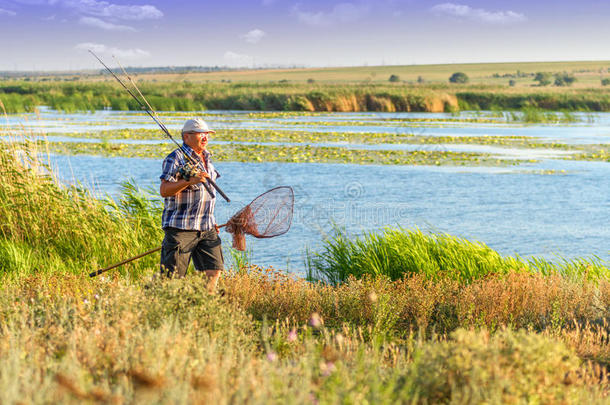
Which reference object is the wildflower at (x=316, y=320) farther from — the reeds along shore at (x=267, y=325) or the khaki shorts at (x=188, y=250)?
the khaki shorts at (x=188, y=250)

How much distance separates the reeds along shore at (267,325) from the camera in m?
3.47

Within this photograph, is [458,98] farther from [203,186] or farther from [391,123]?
[203,186]

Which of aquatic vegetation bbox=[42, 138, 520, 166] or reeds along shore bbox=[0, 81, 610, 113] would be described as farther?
reeds along shore bbox=[0, 81, 610, 113]

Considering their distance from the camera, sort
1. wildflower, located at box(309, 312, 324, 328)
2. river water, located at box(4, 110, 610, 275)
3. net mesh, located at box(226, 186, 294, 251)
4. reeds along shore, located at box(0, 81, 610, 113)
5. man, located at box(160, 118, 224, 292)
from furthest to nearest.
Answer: reeds along shore, located at box(0, 81, 610, 113)
river water, located at box(4, 110, 610, 275)
net mesh, located at box(226, 186, 294, 251)
man, located at box(160, 118, 224, 292)
wildflower, located at box(309, 312, 324, 328)

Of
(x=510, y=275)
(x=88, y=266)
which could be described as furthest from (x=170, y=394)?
(x=88, y=266)

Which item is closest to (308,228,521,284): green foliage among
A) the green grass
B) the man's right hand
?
the man's right hand

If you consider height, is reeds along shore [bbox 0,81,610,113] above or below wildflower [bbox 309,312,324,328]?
above

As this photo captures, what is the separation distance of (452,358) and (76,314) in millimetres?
2718

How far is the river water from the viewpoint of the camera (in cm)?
1222

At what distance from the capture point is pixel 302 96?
54125 mm

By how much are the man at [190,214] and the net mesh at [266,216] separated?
0.36 meters

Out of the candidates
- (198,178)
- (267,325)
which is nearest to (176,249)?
(198,178)

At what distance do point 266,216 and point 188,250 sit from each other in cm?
93

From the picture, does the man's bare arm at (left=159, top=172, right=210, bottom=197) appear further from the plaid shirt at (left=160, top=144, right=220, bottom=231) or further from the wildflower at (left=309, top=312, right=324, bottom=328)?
the wildflower at (left=309, top=312, right=324, bottom=328)
